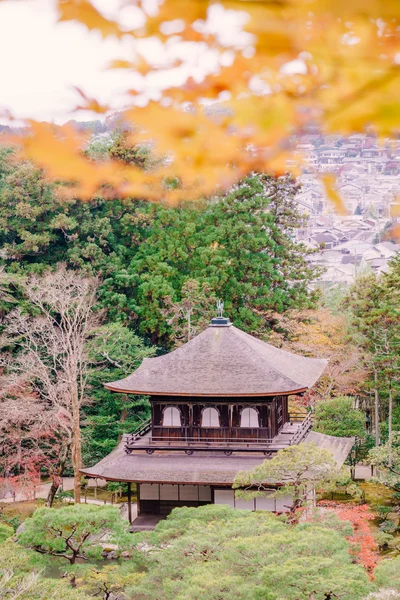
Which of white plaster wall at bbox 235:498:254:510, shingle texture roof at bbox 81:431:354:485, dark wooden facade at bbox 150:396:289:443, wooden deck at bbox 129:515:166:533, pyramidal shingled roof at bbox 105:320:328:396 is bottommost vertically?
wooden deck at bbox 129:515:166:533

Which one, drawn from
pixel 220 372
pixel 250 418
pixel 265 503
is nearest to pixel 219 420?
pixel 250 418

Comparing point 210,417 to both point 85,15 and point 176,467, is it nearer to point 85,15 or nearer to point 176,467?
point 176,467

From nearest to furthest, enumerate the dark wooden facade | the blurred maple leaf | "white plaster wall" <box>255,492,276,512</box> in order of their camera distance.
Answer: the blurred maple leaf, "white plaster wall" <box>255,492,276,512</box>, the dark wooden facade

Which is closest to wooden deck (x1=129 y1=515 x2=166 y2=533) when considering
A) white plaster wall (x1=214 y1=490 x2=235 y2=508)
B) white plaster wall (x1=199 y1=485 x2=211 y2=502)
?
white plaster wall (x1=199 y1=485 x2=211 y2=502)

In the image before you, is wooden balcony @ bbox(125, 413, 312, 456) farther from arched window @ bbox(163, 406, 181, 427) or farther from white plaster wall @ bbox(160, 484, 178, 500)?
white plaster wall @ bbox(160, 484, 178, 500)

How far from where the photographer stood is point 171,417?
15.0m

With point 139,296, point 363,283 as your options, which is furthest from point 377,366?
point 139,296

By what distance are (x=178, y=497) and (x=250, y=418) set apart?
2.10 metres

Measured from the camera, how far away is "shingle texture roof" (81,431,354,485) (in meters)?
13.6

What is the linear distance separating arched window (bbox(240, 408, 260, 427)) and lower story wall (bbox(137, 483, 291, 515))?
52.6 inches

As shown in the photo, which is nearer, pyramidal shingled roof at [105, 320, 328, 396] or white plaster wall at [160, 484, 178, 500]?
pyramidal shingled roof at [105, 320, 328, 396]

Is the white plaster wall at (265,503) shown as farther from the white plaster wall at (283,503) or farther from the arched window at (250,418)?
the arched window at (250,418)

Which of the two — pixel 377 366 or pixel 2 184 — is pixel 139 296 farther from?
pixel 377 366

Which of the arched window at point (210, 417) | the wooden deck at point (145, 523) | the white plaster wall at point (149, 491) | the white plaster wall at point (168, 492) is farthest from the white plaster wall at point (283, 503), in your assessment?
the white plaster wall at point (149, 491)
